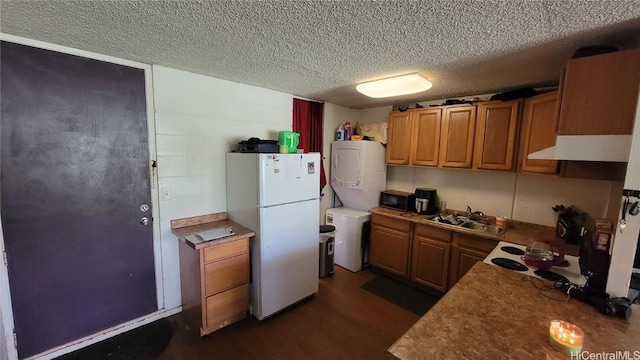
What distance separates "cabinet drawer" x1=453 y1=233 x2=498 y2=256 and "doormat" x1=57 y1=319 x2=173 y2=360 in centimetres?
285

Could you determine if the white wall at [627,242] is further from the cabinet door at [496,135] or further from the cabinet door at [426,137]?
the cabinet door at [426,137]

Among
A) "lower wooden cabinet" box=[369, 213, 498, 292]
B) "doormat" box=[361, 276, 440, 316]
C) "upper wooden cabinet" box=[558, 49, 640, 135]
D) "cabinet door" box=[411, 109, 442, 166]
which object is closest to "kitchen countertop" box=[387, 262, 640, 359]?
"upper wooden cabinet" box=[558, 49, 640, 135]

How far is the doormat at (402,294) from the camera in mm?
2646

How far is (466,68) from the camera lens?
80.4 inches

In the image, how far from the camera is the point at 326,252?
10.5 feet

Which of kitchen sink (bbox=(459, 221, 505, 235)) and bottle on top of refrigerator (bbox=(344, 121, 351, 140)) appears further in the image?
bottle on top of refrigerator (bbox=(344, 121, 351, 140))

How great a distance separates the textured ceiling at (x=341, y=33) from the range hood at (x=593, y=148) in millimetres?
581

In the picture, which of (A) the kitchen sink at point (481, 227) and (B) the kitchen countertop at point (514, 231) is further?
(A) the kitchen sink at point (481, 227)

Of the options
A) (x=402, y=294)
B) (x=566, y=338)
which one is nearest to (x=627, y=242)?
(x=566, y=338)

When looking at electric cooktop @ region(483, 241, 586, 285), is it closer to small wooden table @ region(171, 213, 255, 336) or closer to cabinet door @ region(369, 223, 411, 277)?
cabinet door @ region(369, 223, 411, 277)

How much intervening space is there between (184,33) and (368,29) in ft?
3.67

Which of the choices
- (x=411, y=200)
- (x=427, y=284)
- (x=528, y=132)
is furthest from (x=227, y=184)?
(x=528, y=132)

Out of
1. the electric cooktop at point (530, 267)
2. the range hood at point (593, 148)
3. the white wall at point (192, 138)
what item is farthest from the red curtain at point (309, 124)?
the range hood at point (593, 148)

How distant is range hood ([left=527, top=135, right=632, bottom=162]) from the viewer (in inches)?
52.7
